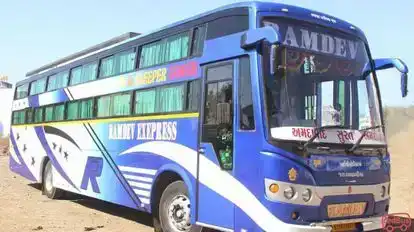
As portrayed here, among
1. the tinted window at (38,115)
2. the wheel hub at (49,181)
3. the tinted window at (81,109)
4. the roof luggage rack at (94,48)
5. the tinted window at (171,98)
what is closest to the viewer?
the tinted window at (171,98)

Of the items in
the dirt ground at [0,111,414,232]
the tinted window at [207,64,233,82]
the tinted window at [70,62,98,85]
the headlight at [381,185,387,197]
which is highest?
the tinted window at [70,62,98,85]

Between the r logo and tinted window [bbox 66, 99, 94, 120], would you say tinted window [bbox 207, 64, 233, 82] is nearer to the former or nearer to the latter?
the r logo

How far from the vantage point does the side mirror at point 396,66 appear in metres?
7.52

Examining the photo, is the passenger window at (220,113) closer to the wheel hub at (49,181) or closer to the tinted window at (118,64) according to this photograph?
the tinted window at (118,64)

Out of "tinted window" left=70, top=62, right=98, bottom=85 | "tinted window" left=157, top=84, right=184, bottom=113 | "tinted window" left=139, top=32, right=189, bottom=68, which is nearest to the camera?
"tinted window" left=157, top=84, right=184, bottom=113

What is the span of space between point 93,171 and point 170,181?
124 inches

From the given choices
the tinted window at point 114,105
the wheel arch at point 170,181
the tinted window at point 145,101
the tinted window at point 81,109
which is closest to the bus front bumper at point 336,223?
the wheel arch at point 170,181

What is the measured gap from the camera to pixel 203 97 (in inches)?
296

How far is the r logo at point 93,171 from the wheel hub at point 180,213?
120 inches

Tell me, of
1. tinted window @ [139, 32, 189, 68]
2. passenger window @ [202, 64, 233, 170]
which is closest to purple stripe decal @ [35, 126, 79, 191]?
tinted window @ [139, 32, 189, 68]

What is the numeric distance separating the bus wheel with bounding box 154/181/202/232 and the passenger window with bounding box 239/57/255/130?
1857 mm

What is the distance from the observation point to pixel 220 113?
7098mm

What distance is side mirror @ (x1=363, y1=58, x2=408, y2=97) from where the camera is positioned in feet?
24.7

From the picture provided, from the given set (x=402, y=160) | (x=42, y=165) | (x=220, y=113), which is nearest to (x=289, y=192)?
(x=220, y=113)
